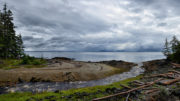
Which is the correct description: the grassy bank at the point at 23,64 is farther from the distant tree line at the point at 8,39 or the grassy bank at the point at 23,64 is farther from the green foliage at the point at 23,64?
the distant tree line at the point at 8,39

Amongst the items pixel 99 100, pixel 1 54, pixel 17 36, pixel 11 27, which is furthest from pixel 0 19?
pixel 99 100

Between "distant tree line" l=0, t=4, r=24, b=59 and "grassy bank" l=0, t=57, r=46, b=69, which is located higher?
"distant tree line" l=0, t=4, r=24, b=59

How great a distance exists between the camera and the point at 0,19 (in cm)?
4475

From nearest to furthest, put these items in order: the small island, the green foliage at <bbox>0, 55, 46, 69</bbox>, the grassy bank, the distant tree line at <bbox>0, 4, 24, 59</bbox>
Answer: the small island → the grassy bank → the green foliage at <bbox>0, 55, 46, 69</bbox> → the distant tree line at <bbox>0, 4, 24, 59</bbox>

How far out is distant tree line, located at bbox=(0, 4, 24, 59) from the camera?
42.2 meters

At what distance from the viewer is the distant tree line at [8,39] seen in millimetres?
42250

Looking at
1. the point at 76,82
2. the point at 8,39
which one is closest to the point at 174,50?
the point at 76,82

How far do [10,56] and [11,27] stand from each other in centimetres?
1481

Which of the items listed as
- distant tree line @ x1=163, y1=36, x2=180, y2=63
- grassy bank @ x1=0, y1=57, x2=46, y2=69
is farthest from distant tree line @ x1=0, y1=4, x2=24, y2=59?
distant tree line @ x1=163, y1=36, x2=180, y2=63

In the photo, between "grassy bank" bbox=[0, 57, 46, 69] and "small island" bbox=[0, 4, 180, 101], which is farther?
"grassy bank" bbox=[0, 57, 46, 69]

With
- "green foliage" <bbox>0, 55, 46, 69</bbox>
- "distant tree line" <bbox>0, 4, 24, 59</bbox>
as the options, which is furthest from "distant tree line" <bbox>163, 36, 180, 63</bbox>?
"distant tree line" <bbox>0, 4, 24, 59</bbox>

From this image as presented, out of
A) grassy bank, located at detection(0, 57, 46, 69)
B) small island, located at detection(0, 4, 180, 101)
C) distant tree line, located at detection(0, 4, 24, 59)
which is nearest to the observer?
small island, located at detection(0, 4, 180, 101)

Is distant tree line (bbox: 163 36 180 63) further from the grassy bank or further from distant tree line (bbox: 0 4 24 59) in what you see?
distant tree line (bbox: 0 4 24 59)

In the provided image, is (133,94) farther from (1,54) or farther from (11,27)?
(11,27)
